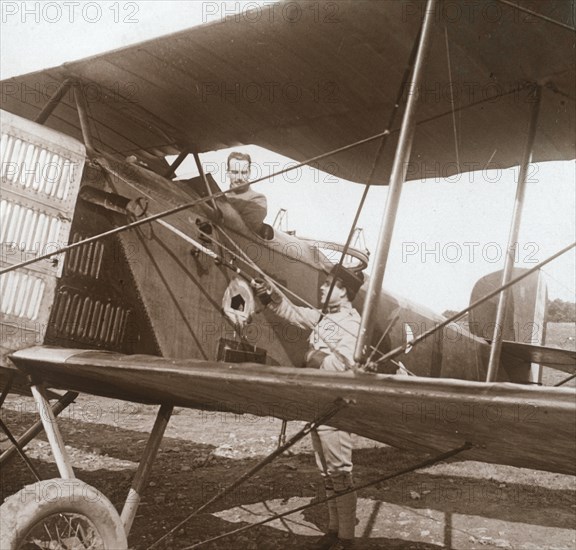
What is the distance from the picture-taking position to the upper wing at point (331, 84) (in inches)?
125

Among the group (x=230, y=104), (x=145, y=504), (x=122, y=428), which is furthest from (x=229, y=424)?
(x=230, y=104)

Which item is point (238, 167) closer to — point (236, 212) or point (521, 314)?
point (236, 212)

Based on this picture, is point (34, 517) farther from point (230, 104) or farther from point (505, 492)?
point (505, 492)

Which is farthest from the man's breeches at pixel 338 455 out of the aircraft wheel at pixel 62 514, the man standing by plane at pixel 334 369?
the aircraft wheel at pixel 62 514

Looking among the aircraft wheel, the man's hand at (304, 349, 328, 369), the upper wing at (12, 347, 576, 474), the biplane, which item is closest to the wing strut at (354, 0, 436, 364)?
the biplane

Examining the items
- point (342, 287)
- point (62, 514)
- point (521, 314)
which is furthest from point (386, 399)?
point (521, 314)

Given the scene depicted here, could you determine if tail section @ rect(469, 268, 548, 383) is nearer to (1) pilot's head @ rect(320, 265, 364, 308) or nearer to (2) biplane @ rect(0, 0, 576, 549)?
(1) pilot's head @ rect(320, 265, 364, 308)

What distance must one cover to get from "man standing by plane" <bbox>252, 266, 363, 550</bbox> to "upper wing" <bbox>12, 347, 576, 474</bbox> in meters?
0.87

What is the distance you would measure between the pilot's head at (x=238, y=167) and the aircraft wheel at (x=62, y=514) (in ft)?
8.35

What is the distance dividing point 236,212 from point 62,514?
7.58ft

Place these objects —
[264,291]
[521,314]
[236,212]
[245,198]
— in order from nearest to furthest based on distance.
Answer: [264,291], [236,212], [245,198], [521,314]

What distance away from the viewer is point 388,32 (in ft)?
10.7

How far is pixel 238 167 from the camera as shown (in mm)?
4648

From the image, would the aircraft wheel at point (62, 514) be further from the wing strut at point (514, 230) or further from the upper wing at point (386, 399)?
the wing strut at point (514, 230)
